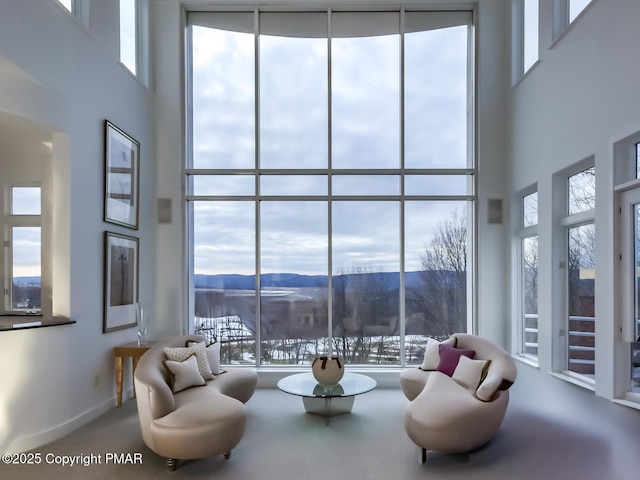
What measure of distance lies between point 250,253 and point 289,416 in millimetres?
2485

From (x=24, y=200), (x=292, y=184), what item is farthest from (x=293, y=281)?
(x=24, y=200)

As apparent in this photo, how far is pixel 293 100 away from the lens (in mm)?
6652

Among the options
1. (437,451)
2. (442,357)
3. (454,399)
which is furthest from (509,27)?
(437,451)

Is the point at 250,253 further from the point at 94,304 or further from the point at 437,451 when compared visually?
the point at 437,451

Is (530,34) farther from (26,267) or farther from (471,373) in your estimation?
(26,267)

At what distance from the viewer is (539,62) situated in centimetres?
525

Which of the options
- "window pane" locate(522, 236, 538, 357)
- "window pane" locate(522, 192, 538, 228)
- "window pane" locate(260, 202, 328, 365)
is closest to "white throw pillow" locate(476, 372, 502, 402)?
"window pane" locate(522, 236, 538, 357)

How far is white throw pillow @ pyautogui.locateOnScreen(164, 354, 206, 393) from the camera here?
437 centimetres

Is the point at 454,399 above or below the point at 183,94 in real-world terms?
below

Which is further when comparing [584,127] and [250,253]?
[250,253]

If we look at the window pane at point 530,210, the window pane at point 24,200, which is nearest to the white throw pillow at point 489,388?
the window pane at point 530,210

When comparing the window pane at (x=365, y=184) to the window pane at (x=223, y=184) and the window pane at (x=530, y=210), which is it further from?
the window pane at (x=530, y=210)

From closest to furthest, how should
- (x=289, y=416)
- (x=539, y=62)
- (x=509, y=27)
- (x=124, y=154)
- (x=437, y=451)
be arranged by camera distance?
(x=437, y=451), (x=289, y=416), (x=539, y=62), (x=124, y=154), (x=509, y=27)

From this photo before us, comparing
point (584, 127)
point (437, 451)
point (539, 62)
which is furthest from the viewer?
point (539, 62)
